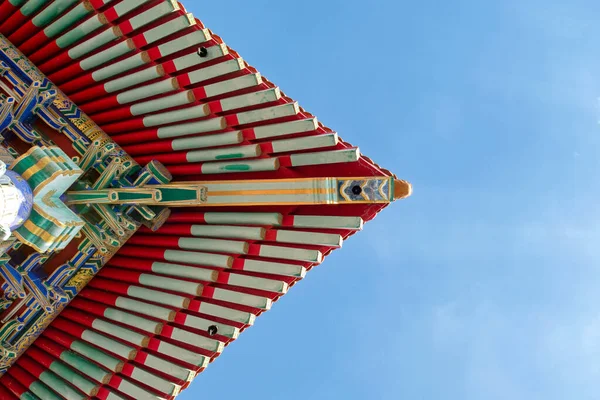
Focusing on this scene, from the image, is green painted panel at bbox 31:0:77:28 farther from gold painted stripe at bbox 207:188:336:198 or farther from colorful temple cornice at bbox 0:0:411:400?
gold painted stripe at bbox 207:188:336:198

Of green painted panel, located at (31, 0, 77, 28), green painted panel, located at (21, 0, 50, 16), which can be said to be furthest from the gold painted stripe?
green painted panel, located at (21, 0, 50, 16)

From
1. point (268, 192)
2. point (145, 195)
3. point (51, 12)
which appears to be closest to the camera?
point (268, 192)

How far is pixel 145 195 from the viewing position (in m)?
12.5

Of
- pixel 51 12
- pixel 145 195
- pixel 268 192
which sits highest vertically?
pixel 51 12

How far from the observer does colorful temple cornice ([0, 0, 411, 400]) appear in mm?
11930

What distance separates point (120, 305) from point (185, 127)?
4.22 m

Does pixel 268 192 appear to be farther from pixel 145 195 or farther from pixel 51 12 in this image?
pixel 51 12

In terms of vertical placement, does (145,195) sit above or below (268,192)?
below

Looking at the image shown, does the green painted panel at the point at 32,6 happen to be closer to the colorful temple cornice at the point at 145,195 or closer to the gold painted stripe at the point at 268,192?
the colorful temple cornice at the point at 145,195

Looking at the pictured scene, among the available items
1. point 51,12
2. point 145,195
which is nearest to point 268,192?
point 145,195

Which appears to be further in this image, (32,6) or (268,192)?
(32,6)

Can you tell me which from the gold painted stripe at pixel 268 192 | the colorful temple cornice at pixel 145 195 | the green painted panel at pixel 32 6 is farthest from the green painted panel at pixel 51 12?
the gold painted stripe at pixel 268 192

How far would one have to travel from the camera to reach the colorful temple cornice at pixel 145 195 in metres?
11.9

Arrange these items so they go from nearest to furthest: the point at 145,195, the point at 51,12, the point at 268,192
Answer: the point at 268,192
the point at 51,12
the point at 145,195
